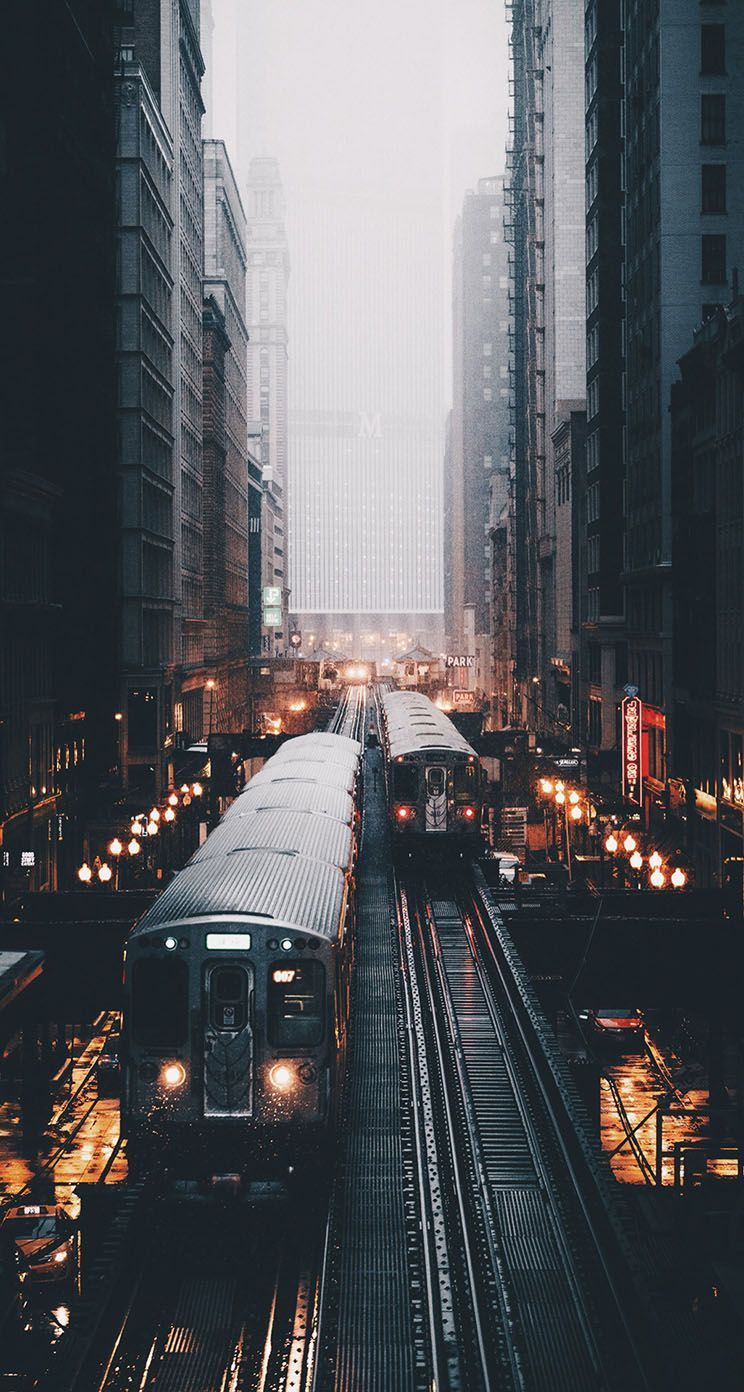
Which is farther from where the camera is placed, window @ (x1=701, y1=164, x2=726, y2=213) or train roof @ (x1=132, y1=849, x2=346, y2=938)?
window @ (x1=701, y1=164, x2=726, y2=213)

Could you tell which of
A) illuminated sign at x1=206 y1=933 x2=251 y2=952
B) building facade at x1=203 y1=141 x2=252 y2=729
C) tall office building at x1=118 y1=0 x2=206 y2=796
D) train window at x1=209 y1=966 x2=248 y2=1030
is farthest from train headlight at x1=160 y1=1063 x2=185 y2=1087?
building facade at x1=203 y1=141 x2=252 y2=729

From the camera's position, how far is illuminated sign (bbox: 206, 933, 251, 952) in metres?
18.8

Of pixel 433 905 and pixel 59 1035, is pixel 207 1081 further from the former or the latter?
pixel 59 1035

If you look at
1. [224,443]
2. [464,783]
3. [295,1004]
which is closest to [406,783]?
[464,783]

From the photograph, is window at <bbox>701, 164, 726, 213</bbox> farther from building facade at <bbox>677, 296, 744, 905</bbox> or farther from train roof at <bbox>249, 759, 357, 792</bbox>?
train roof at <bbox>249, 759, 357, 792</bbox>

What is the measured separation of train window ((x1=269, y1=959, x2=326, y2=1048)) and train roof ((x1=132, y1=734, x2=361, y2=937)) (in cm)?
56

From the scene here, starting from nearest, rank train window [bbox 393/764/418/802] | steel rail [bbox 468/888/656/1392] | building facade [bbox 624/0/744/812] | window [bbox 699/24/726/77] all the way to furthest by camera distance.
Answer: steel rail [bbox 468/888/656/1392] → train window [bbox 393/764/418/802] → window [bbox 699/24/726/77] → building facade [bbox 624/0/744/812]

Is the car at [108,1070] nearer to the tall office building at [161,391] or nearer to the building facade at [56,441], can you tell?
the building facade at [56,441]

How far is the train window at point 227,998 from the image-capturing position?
18797mm

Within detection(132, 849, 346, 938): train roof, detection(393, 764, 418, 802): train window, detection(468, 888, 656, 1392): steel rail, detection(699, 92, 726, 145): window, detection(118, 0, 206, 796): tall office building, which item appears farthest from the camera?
detection(118, 0, 206, 796): tall office building

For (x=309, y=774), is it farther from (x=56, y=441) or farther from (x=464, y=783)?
(x=56, y=441)

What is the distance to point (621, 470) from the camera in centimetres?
7962

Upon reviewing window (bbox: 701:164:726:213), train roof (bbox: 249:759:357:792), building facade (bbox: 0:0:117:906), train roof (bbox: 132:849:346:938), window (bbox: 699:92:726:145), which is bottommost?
train roof (bbox: 132:849:346:938)

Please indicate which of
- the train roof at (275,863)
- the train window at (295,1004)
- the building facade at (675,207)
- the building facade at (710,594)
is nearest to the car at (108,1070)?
the train roof at (275,863)
